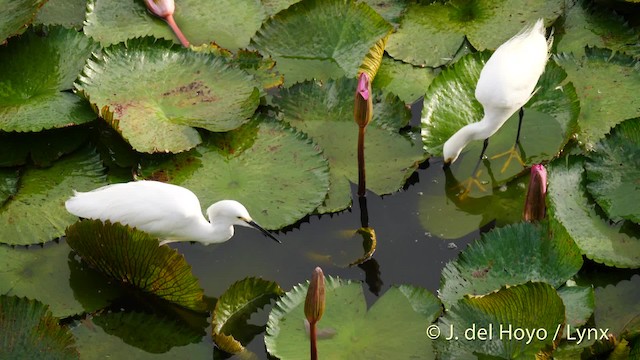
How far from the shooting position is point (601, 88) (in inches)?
173

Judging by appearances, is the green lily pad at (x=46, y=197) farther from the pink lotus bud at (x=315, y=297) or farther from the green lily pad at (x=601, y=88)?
the green lily pad at (x=601, y=88)

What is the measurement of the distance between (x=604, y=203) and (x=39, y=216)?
2.34 metres

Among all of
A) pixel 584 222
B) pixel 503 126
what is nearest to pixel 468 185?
pixel 503 126

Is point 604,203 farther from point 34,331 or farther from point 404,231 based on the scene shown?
point 34,331

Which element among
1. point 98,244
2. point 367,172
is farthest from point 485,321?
point 98,244

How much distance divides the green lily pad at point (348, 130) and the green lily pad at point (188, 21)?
22.3 inches

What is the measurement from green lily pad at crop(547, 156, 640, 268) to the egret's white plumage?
1.07ft

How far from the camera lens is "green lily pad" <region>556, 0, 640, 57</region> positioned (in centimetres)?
468

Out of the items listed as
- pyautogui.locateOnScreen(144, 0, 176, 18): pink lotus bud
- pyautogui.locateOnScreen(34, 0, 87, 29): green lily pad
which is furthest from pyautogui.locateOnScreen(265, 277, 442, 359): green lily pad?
pyautogui.locateOnScreen(34, 0, 87, 29): green lily pad

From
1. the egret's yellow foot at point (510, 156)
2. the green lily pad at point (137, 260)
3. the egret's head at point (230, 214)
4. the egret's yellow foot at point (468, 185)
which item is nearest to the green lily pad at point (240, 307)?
the green lily pad at point (137, 260)

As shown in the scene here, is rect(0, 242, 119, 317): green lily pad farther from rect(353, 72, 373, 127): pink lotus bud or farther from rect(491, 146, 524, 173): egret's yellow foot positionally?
rect(491, 146, 524, 173): egret's yellow foot

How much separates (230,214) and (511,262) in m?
1.10

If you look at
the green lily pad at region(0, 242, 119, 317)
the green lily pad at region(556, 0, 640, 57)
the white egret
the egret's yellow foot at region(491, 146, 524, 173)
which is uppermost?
the green lily pad at region(556, 0, 640, 57)

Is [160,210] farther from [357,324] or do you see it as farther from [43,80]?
[43,80]
